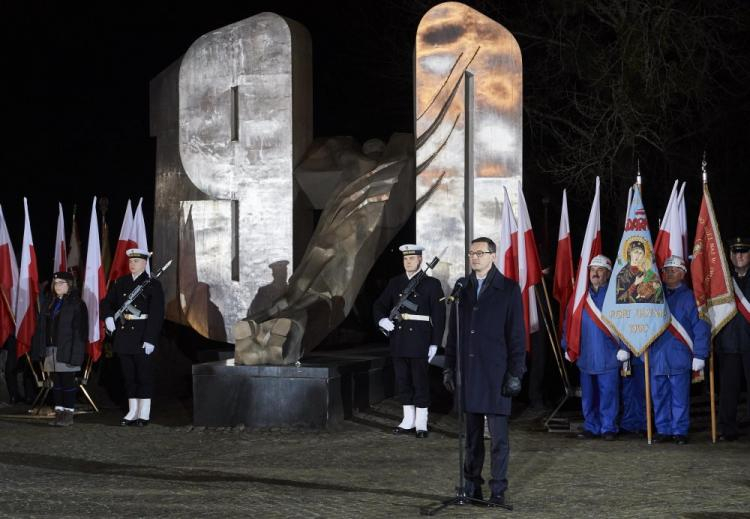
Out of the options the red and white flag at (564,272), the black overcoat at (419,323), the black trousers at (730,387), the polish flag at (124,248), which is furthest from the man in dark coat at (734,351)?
the polish flag at (124,248)

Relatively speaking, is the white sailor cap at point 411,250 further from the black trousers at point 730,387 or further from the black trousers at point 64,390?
the black trousers at point 64,390

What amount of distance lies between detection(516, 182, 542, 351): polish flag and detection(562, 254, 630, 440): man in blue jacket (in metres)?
0.91

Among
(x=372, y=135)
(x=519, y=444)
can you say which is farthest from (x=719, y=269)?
(x=372, y=135)

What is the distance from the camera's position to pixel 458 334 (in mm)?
7840

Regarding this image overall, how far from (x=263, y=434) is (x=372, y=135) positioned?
1402cm

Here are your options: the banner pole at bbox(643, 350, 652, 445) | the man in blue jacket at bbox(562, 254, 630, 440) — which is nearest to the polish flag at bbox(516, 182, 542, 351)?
the man in blue jacket at bbox(562, 254, 630, 440)

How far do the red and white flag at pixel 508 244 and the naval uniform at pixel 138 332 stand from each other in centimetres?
348

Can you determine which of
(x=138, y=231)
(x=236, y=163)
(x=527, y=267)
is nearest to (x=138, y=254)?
(x=138, y=231)

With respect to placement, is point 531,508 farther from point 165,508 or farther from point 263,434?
point 263,434

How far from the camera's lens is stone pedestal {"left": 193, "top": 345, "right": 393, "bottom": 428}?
1136 cm

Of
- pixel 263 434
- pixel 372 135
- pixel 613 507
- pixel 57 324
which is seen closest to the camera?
pixel 613 507

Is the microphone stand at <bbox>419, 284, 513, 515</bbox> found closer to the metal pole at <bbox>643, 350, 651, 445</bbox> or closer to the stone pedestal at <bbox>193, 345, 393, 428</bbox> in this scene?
the metal pole at <bbox>643, 350, 651, 445</bbox>

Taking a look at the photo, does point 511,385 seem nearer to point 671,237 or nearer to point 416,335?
point 416,335

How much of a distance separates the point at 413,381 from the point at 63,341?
3.59m
